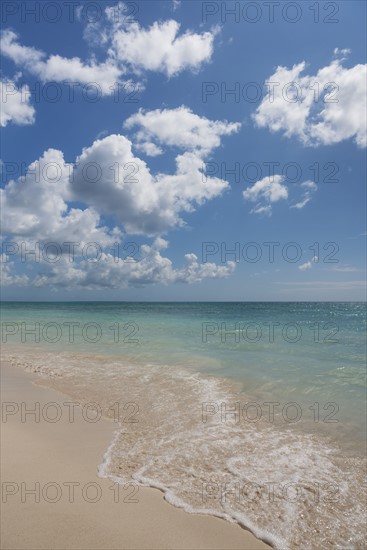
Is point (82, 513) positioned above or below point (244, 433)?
above

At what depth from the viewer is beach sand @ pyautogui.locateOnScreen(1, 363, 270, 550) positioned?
3.64 m

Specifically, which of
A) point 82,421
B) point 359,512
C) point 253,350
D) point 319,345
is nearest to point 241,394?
point 82,421

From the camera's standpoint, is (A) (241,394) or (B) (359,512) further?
(A) (241,394)

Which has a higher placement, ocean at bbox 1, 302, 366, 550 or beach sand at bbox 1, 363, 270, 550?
beach sand at bbox 1, 363, 270, 550

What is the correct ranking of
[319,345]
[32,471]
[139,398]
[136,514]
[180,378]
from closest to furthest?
[136,514] → [32,471] → [139,398] → [180,378] → [319,345]

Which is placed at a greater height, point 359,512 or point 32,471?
point 32,471

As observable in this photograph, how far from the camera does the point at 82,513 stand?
4.05 meters

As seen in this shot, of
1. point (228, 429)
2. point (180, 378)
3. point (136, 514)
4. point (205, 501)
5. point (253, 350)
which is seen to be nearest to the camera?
point (136, 514)

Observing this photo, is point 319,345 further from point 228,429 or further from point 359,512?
point 359,512

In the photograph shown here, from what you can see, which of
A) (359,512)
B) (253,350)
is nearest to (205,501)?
(359,512)

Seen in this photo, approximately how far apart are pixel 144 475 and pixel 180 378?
6.72 m

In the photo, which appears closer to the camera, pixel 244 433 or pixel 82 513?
pixel 82 513

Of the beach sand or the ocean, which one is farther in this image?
the ocean

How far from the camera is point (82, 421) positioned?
738 cm
